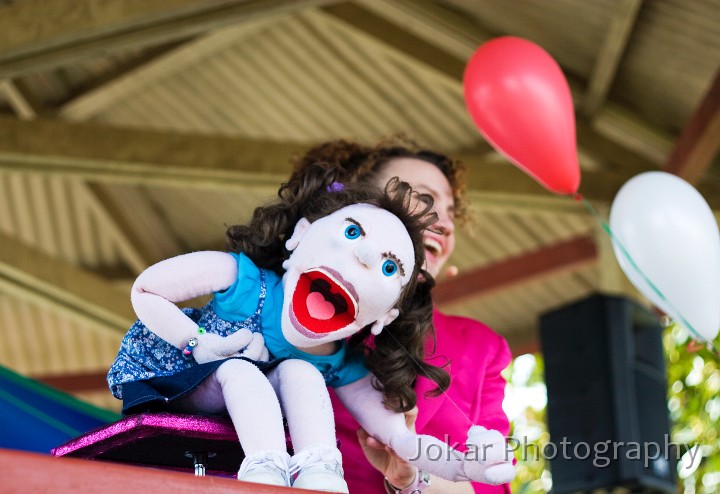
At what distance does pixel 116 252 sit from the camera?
5656 mm

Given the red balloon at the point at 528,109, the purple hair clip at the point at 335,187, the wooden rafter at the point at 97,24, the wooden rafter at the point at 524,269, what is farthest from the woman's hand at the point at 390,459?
the wooden rafter at the point at 524,269

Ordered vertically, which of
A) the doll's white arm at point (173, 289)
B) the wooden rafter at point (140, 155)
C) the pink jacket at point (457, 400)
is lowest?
the wooden rafter at point (140, 155)

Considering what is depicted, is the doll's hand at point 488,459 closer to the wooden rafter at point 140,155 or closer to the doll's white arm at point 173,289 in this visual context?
the doll's white arm at point 173,289

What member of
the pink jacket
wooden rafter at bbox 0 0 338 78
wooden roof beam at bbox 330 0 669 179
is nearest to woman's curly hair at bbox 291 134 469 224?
the pink jacket

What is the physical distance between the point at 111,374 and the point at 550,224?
3539 millimetres

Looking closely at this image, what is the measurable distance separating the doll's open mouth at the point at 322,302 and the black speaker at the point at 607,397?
2.00m

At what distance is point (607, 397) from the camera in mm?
3408

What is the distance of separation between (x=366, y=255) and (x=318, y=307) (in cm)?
10

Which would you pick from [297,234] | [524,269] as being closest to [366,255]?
[297,234]

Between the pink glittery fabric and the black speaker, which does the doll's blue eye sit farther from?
the black speaker

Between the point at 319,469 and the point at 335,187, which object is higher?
the point at 335,187

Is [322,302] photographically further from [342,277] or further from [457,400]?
[457,400]

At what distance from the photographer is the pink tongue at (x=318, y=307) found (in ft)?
4.65

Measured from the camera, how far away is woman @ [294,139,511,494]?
1.76 m
